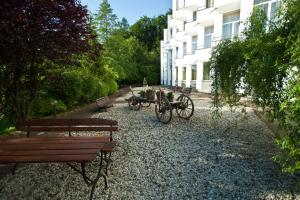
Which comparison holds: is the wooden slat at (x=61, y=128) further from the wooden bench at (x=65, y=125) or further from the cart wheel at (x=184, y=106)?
the cart wheel at (x=184, y=106)

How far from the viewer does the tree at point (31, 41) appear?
5125 millimetres

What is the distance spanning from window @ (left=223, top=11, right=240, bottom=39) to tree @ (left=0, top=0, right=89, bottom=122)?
16.2 metres

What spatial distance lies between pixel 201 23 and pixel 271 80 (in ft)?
68.5

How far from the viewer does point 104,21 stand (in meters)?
26.8

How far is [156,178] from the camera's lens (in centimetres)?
427

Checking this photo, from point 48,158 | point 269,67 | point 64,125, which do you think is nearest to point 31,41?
point 64,125

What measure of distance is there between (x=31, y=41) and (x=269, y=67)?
4727 millimetres

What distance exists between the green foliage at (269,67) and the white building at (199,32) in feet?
2.54

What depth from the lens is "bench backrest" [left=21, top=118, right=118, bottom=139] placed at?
4801 mm

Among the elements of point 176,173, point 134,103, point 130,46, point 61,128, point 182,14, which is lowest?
point 176,173

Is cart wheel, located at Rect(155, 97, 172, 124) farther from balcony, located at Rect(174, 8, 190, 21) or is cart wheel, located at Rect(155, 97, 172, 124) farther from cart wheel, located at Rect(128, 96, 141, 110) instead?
balcony, located at Rect(174, 8, 190, 21)

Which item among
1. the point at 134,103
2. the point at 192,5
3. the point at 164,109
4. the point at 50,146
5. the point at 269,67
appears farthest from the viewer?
the point at 192,5

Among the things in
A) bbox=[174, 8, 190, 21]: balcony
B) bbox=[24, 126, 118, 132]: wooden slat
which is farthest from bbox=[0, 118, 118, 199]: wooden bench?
bbox=[174, 8, 190, 21]: balcony

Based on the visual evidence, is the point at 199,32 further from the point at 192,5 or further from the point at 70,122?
the point at 70,122
